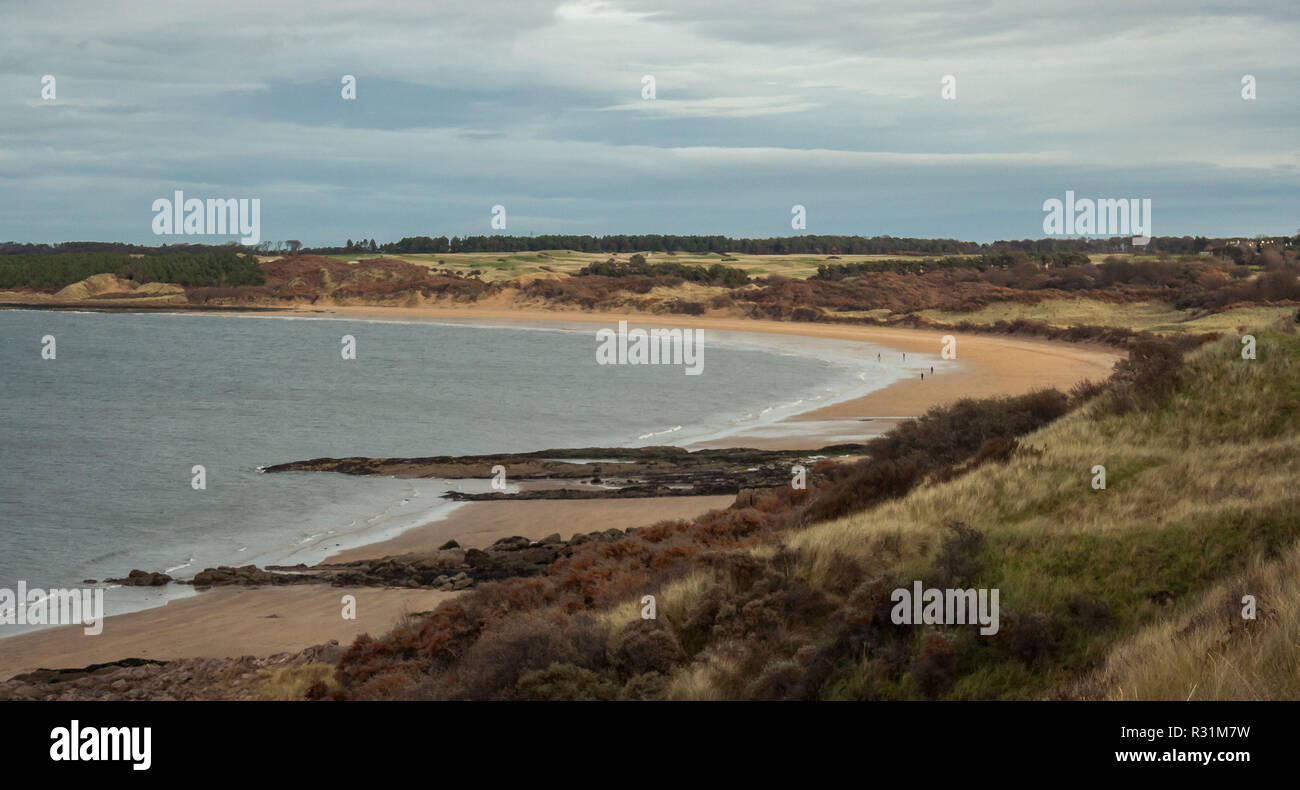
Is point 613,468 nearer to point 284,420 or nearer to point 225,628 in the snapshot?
point 225,628

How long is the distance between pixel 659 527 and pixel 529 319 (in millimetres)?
79746

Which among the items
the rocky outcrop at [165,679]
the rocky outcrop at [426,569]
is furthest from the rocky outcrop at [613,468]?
the rocky outcrop at [165,679]

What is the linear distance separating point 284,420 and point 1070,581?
1341 inches

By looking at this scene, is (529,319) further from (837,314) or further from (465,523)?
(465,523)

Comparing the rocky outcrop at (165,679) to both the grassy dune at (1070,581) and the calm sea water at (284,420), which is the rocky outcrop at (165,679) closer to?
the calm sea water at (284,420)

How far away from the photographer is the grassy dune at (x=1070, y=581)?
7.05 meters

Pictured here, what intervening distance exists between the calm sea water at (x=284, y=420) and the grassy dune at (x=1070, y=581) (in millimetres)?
11111

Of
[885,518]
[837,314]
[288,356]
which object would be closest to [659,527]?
[885,518]

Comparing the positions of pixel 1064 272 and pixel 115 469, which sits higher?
pixel 1064 272

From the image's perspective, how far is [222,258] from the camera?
131 meters

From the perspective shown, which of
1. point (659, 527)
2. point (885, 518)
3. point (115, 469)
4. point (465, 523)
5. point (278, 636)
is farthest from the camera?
point (115, 469)

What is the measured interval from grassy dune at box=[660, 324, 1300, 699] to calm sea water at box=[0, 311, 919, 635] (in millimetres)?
11111

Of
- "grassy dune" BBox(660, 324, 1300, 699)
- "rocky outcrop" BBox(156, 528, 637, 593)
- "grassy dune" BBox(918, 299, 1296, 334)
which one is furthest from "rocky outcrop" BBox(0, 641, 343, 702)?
"grassy dune" BBox(918, 299, 1296, 334)

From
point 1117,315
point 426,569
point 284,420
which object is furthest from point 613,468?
point 1117,315
